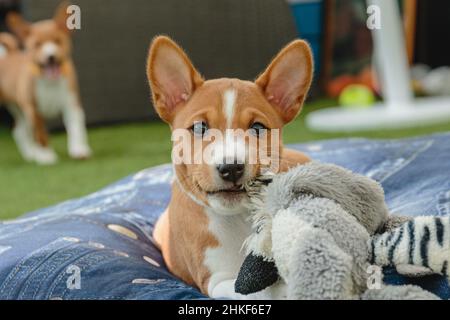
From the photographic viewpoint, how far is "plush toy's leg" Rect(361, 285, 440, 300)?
758 mm

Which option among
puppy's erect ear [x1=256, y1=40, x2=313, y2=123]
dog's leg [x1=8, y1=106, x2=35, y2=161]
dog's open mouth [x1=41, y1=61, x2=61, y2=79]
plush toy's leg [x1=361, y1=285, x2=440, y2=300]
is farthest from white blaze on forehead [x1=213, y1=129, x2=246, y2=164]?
dog's leg [x1=8, y1=106, x2=35, y2=161]

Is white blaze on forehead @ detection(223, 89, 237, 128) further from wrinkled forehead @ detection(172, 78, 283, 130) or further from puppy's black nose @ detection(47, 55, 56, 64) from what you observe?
A: puppy's black nose @ detection(47, 55, 56, 64)

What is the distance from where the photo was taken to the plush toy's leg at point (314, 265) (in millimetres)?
740

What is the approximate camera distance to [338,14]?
1.96 m

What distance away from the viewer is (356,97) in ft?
9.13

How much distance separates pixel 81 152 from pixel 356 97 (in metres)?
1.14

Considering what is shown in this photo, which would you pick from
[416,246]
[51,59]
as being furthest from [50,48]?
[416,246]

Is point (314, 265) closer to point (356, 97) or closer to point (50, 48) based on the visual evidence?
point (50, 48)

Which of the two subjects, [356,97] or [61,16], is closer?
[61,16]

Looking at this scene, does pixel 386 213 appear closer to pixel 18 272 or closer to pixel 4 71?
pixel 18 272

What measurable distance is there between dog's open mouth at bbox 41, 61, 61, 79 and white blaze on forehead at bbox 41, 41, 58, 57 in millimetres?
72

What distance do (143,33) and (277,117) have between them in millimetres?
374

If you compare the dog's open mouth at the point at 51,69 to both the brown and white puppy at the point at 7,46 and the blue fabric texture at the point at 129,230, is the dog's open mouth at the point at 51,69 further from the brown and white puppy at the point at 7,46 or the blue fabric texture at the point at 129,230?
the blue fabric texture at the point at 129,230

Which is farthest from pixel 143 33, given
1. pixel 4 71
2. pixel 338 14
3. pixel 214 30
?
pixel 4 71
